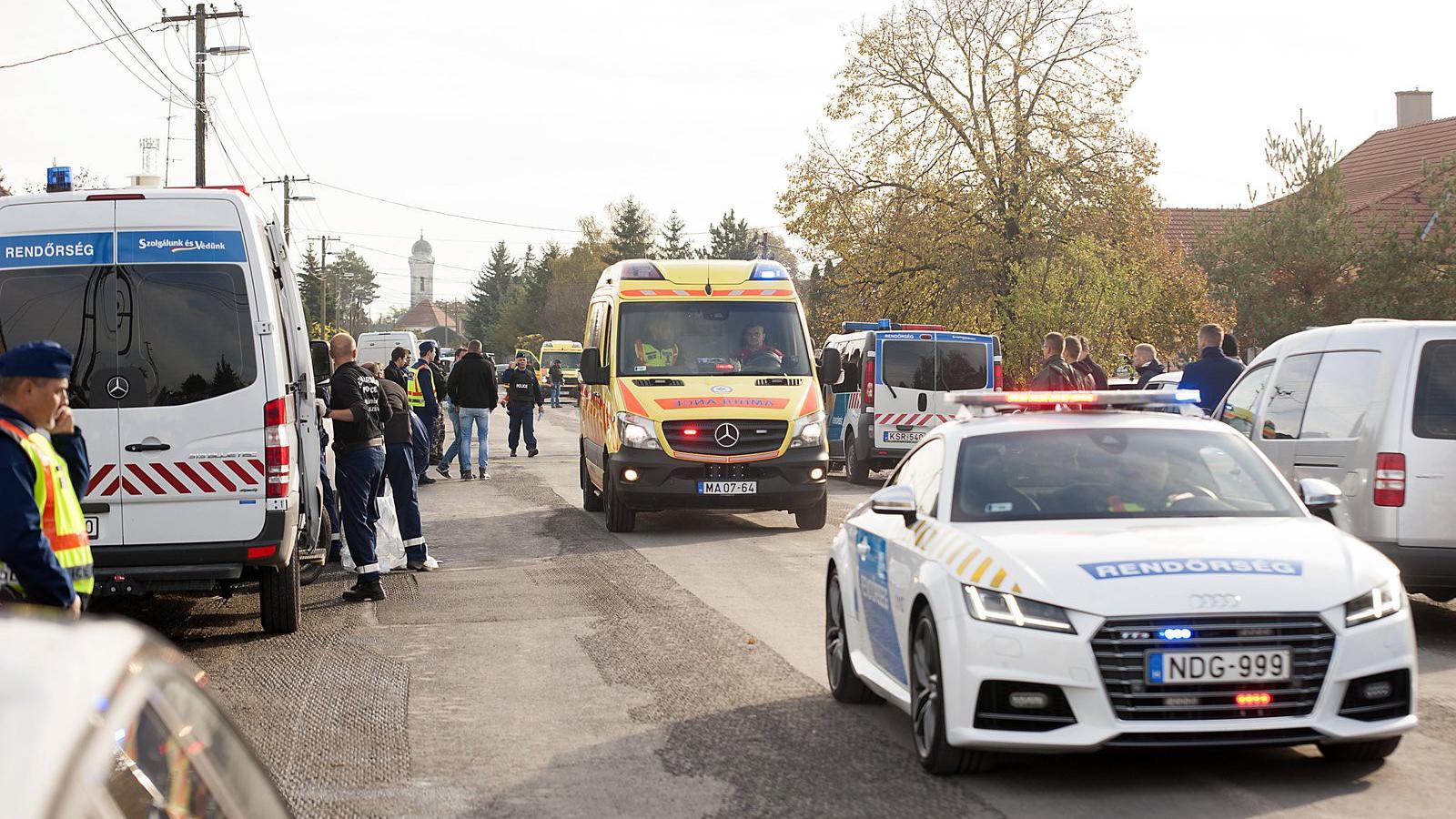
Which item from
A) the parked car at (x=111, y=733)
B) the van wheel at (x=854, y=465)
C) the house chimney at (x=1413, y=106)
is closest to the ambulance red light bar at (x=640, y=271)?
the van wheel at (x=854, y=465)

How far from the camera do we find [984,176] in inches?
1591

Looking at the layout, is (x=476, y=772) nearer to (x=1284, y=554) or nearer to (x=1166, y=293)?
(x=1284, y=554)

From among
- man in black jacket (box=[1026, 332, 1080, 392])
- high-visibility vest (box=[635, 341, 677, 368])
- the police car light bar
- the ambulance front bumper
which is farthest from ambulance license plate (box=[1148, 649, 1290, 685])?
high-visibility vest (box=[635, 341, 677, 368])

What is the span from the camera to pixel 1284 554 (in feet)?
20.5

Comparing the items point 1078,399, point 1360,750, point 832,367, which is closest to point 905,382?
point 832,367

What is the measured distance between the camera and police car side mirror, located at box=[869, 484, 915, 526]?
6.93 m

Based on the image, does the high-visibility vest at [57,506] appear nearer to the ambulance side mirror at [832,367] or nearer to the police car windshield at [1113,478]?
the police car windshield at [1113,478]

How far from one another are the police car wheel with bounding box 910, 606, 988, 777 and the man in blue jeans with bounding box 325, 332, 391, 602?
6024mm

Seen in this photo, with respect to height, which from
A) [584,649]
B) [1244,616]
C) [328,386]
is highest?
[328,386]

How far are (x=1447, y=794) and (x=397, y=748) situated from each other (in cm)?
408

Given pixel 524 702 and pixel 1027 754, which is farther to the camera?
pixel 524 702

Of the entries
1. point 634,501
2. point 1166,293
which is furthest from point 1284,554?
point 1166,293

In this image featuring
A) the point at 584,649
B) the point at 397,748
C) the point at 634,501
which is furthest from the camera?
the point at 634,501

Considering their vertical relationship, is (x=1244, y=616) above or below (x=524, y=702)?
above
